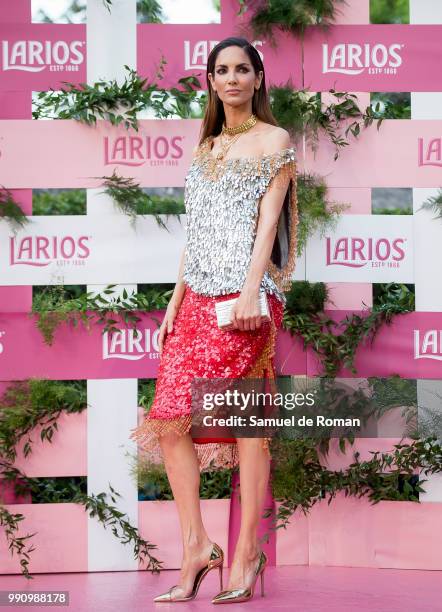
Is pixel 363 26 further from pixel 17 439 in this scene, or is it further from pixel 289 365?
pixel 17 439

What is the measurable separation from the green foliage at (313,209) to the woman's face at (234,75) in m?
0.73

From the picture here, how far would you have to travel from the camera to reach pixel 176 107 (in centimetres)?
421

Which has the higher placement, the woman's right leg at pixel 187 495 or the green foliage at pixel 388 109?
the green foliage at pixel 388 109

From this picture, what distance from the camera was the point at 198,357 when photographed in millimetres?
3393

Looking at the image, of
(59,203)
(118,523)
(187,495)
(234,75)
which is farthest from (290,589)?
(59,203)

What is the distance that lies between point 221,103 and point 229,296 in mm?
724

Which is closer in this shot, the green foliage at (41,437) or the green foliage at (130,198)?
the green foliage at (41,437)

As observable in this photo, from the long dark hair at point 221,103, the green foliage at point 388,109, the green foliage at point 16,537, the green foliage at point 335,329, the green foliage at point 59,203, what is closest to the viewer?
the long dark hair at point 221,103

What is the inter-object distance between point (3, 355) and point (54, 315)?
262 mm

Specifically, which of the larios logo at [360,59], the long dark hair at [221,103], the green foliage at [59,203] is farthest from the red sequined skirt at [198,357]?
the green foliage at [59,203]

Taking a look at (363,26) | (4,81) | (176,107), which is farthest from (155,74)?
(363,26)

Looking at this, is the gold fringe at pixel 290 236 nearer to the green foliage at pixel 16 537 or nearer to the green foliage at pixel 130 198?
the green foliage at pixel 130 198

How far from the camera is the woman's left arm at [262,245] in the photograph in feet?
10.8

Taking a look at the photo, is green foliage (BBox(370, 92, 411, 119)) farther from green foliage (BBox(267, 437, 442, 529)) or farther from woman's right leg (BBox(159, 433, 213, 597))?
woman's right leg (BBox(159, 433, 213, 597))
